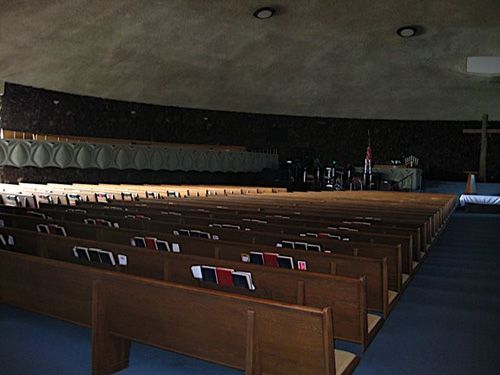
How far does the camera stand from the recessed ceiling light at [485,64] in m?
14.4

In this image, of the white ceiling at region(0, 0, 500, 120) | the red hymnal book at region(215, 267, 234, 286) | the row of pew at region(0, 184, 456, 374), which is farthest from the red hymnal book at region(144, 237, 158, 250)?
the white ceiling at region(0, 0, 500, 120)

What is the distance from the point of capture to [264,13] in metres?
11.4

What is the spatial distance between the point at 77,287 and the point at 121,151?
36.6 feet

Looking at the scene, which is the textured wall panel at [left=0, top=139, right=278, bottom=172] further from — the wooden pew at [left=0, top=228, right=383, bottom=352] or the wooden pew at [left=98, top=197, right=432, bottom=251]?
the wooden pew at [left=0, top=228, right=383, bottom=352]

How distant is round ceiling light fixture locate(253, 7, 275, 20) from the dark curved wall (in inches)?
202

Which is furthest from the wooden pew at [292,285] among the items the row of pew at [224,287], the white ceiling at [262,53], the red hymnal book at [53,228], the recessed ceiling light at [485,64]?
the recessed ceiling light at [485,64]

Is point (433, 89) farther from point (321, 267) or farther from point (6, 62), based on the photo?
point (321, 267)

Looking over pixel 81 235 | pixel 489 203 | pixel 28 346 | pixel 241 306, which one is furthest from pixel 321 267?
pixel 489 203

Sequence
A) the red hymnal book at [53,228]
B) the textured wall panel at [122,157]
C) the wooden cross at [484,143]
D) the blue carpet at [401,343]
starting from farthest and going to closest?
the wooden cross at [484,143], the textured wall panel at [122,157], the red hymnal book at [53,228], the blue carpet at [401,343]

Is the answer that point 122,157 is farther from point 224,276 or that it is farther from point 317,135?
point 224,276

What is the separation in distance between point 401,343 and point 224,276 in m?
1.17

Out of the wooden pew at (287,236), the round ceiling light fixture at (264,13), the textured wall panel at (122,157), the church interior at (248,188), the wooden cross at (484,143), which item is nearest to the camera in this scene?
the church interior at (248,188)

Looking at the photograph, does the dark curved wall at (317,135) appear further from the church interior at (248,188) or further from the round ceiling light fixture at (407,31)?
the round ceiling light fixture at (407,31)

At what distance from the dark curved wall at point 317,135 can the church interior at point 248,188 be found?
2.8 inches
